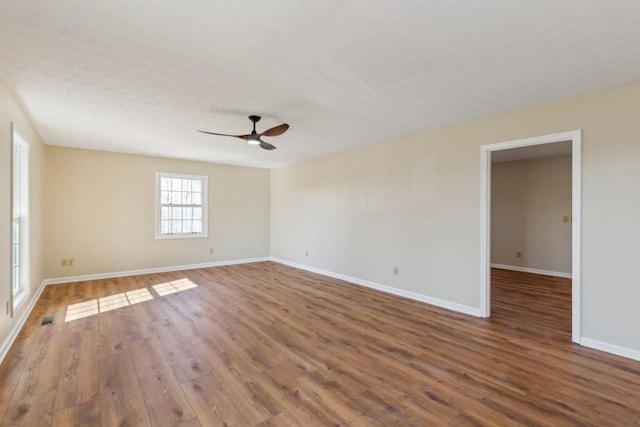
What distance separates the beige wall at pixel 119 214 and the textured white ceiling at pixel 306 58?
2005 millimetres

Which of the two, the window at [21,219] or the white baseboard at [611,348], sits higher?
the window at [21,219]

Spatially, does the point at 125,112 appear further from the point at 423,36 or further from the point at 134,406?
the point at 423,36

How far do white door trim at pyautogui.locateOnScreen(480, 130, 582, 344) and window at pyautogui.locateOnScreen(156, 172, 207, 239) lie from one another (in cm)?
563

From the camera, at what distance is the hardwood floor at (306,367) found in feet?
6.25

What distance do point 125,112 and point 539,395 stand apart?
472 centimetres

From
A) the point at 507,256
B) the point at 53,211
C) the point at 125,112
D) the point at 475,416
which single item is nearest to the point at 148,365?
the point at 475,416

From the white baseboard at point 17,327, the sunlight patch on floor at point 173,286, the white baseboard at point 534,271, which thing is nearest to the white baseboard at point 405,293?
the sunlight patch on floor at point 173,286

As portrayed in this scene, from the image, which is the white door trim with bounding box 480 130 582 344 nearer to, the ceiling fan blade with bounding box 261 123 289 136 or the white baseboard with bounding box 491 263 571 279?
the ceiling fan blade with bounding box 261 123 289 136

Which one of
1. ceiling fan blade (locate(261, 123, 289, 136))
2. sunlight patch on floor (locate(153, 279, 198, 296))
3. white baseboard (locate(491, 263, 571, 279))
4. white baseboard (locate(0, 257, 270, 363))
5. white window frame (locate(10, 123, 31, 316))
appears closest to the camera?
white baseboard (locate(0, 257, 270, 363))

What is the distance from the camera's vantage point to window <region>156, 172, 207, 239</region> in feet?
20.7

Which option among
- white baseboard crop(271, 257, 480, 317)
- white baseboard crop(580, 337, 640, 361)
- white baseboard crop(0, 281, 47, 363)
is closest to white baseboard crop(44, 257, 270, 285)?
white baseboard crop(0, 281, 47, 363)

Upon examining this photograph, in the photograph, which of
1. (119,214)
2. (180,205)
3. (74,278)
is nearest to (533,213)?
(180,205)

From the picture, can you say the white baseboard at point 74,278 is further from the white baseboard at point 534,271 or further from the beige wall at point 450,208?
the white baseboard at point 534,271

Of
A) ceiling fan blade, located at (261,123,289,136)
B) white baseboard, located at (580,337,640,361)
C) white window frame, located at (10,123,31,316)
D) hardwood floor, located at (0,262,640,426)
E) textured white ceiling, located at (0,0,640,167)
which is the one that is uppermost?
textured white ceiling, located at (0,0,640,167)
